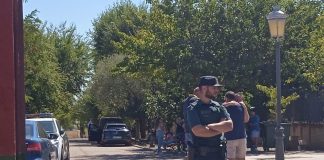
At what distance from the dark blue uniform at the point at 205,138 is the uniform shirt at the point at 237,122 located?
14.4 ft

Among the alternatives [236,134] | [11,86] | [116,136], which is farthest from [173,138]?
[11,86]

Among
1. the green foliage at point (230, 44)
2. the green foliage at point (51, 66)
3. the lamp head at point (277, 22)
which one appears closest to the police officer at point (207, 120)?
the lamp head at point (277, 22)

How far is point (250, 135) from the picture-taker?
91.0 ft

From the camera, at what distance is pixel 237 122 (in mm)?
13766

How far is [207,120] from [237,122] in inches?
191

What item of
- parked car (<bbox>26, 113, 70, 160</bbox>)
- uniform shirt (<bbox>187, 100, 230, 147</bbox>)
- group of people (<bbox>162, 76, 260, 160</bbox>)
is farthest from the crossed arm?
parked car (<bbox>26, 113, 70, 160</bbox>)

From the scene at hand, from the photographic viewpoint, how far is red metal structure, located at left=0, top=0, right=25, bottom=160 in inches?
281

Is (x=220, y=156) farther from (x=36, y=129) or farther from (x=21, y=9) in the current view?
(x=36, y=129)

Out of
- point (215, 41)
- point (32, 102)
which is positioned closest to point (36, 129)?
point (215, 41)

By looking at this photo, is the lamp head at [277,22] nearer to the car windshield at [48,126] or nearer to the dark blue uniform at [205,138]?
the car windshield at [48,126]

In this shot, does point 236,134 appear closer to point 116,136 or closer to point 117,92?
point 116,136

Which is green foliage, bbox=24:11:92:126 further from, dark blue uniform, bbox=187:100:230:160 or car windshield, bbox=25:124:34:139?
dark blue uniform, bbox=187:100:230:160

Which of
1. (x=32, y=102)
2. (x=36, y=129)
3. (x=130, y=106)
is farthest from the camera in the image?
(x=130, y=106)

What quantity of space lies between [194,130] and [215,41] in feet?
70.5
